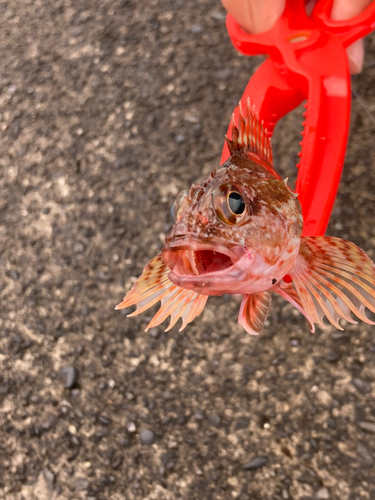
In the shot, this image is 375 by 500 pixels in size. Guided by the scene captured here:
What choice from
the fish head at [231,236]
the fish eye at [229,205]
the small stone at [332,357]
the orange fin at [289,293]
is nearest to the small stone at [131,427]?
the small stone at [332,357]

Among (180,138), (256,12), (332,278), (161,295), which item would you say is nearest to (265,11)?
(256,12)

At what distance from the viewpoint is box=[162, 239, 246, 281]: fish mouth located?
1.01 meters

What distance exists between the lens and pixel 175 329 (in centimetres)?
217

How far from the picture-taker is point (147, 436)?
6.64 ft

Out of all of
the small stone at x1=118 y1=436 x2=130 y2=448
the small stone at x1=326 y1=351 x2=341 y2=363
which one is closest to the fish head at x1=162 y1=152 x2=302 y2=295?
the small stone at x1=326 y1=351 x2=341 y2=363

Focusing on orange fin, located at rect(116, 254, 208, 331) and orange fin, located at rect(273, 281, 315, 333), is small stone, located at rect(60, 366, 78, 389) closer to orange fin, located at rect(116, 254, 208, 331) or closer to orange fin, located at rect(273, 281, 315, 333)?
orange fin, located at rect(116, 254, 208, 331)

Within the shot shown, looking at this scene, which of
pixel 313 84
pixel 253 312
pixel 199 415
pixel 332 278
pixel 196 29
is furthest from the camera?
pixel 196 29

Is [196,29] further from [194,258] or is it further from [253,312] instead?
[194,258]

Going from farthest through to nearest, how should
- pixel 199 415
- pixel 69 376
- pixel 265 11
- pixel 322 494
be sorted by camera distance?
pixel 69 376
pixel 199 415
pixel 322 494
pixel 265 11

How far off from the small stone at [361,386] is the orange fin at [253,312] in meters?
0.78

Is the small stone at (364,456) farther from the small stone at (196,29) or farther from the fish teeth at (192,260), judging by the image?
the small stone at (196,29)

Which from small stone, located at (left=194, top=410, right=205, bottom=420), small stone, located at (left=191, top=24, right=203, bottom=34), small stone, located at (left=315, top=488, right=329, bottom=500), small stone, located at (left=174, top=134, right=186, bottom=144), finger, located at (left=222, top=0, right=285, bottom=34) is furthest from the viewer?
small stone, located at (left=191, top=24, right=203, bottom=34)

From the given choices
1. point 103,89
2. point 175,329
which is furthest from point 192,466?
point 103,89

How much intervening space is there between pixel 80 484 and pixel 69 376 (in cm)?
50
